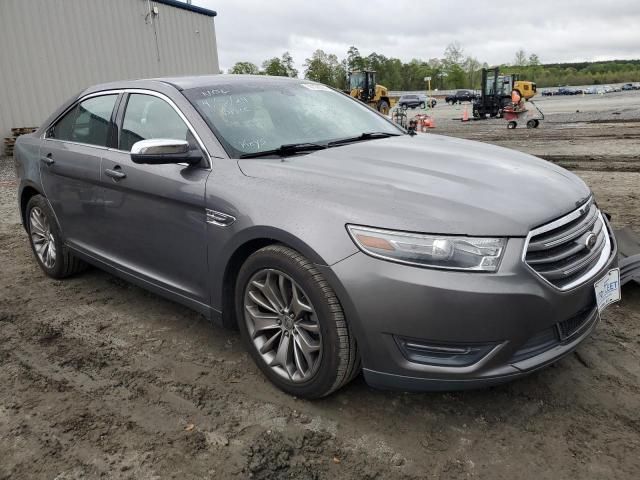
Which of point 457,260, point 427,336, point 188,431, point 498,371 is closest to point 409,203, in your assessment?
point 457,260

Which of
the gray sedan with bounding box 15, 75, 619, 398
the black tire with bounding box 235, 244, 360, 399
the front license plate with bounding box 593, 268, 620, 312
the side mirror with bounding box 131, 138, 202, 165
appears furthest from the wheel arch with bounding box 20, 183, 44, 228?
the front license plate with bounding box 593, 268, 620, 312

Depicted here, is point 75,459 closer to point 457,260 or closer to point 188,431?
point 188,431

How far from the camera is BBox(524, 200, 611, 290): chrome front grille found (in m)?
2.23

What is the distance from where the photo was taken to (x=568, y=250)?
93.4 inches

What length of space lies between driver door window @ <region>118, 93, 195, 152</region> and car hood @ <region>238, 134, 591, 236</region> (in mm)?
646

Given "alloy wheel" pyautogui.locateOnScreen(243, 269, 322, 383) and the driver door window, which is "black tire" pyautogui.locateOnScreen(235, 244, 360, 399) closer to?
"alloy wheel" pyautogui.locateOnScreen(243, 269, 322, 383)

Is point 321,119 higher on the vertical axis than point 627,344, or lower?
higher

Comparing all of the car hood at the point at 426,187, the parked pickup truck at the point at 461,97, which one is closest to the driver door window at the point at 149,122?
the car hood at the point at 426,187

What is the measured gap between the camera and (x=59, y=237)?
14.3ft

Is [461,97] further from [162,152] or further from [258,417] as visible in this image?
[258,417]

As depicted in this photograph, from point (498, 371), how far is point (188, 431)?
143 centimetres

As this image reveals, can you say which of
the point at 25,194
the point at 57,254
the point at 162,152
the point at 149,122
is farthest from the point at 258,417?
the point at 25,194

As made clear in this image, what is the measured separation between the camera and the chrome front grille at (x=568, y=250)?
7.33 feet

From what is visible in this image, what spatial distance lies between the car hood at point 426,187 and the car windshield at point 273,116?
0.25 m
